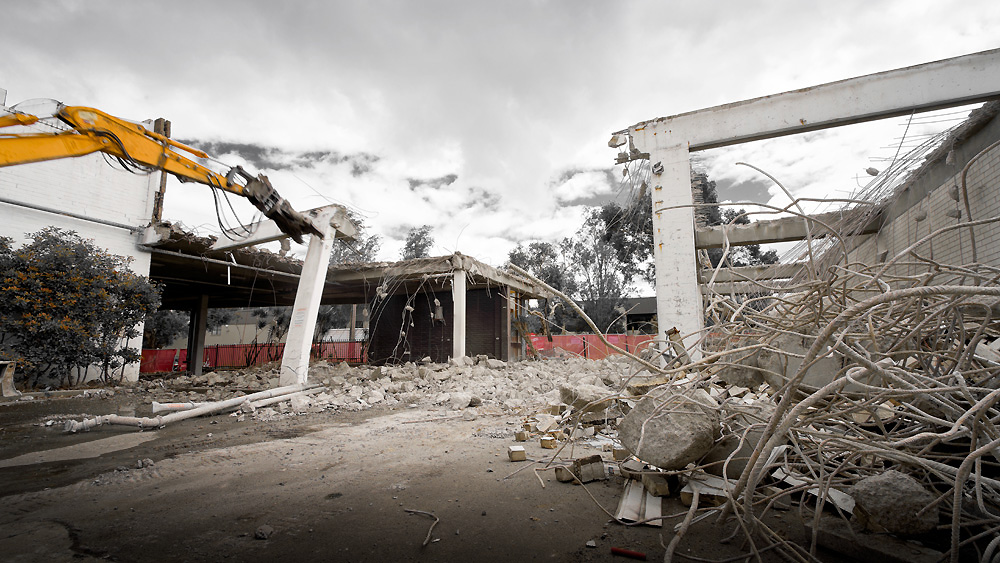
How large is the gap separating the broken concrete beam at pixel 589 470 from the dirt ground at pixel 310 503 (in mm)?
67

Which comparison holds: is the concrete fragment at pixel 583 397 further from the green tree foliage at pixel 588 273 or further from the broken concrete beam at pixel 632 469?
the green tree foliage at pixel 588 273

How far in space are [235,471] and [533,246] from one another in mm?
25063

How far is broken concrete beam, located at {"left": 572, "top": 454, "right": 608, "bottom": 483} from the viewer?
2.69 m

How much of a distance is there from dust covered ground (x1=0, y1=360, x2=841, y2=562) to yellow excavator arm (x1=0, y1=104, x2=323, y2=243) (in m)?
3.01

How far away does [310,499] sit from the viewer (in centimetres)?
247

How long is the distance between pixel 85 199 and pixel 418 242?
20.9 meters

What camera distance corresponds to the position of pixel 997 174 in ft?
14.6

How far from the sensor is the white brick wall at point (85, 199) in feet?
25.7

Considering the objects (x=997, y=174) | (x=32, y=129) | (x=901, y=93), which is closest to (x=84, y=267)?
(x=32, y=129)

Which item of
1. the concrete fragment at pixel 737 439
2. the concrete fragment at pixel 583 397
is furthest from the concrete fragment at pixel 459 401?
the concrete fragment at pixel 737 439

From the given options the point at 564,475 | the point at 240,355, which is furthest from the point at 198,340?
the point at 564,475

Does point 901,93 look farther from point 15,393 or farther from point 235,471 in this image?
point 15,393

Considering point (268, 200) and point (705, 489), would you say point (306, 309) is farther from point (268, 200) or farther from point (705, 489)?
point (705, 489)

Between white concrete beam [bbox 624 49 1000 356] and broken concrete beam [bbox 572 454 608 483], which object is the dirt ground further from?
white concrete beam [bbox 624 49 1000 356]
